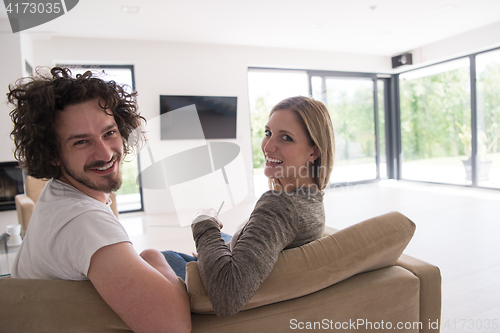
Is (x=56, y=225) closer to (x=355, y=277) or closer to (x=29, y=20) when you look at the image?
(x=355, y=277)

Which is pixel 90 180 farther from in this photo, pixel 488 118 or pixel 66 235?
pixel 488 118

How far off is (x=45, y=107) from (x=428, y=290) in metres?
1.36

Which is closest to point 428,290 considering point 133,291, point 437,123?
point 133,291

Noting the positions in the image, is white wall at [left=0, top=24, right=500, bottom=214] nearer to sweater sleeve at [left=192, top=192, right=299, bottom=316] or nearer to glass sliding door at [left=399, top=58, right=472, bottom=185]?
glass sliding door at [left=399, top=58, right=472, bottom=185]

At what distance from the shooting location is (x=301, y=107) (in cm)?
123

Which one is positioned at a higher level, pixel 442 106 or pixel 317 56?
pixel 317 56

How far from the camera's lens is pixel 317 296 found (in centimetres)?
96

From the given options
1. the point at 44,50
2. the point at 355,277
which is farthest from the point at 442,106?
the point at 44,50

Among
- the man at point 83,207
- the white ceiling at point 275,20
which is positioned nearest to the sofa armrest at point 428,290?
the man at point 83,207

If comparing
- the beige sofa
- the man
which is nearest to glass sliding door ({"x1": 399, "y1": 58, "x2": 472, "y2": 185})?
the beige sofa

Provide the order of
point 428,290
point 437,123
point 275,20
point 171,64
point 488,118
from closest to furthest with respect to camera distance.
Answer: point 428,290 → point 275,20 → point 171,64 → point 488,118 → point 437,123

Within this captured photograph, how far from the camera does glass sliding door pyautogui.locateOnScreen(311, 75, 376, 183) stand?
685 cm

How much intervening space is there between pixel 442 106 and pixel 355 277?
6.79 meters

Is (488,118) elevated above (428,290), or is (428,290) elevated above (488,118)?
(488,118)
